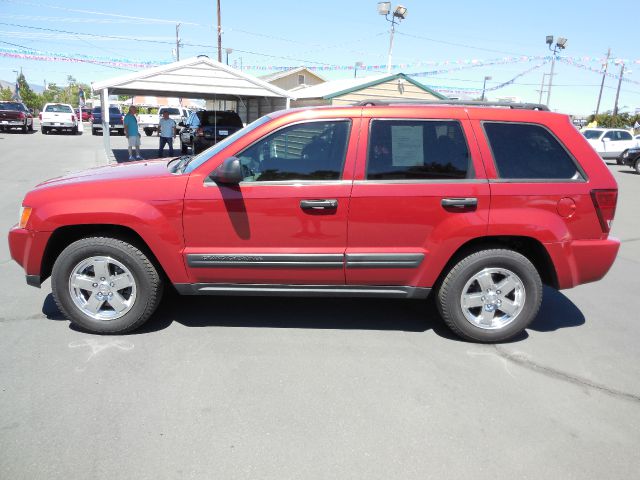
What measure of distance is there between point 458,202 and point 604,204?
1167 millimetres

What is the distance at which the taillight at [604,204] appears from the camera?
150 inches

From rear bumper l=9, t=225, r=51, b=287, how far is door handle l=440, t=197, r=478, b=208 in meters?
3.01

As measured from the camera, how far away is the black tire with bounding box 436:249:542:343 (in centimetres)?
386

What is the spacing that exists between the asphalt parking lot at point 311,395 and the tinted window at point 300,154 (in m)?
1.31

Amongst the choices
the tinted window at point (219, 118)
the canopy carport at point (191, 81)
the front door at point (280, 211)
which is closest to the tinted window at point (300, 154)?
the front door at point (280, 211)

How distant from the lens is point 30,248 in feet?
12.5

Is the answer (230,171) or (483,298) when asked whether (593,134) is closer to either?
(483,298)

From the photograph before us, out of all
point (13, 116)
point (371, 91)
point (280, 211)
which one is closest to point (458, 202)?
point (280, 211)

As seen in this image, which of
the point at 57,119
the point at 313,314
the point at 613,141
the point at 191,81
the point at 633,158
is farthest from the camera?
the point at 57,119

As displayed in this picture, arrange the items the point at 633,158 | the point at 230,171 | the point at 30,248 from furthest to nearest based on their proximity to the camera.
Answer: the point at 633,158 → the point at 30,248 → the point at 230,171

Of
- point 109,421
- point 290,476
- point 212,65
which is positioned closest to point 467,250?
point 290,476

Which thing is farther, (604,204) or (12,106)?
(12,106)

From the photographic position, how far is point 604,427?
115 inches

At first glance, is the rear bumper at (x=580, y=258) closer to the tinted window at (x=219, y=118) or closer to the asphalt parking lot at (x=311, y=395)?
the asphalt parking lot at (x=311, y=395)
